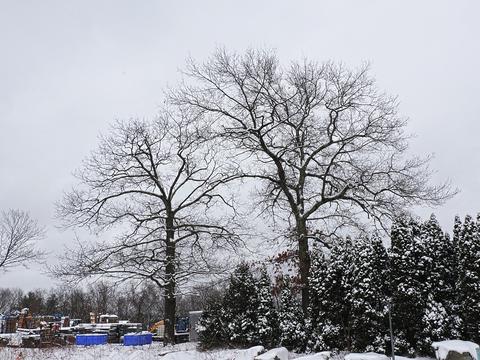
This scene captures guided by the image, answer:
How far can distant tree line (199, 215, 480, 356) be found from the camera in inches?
574

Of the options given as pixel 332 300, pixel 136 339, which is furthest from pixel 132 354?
pixel 332 300

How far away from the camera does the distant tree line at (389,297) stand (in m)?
14.6

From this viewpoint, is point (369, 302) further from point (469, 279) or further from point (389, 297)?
point (469, 279)

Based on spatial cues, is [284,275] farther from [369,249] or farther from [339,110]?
[339,110]

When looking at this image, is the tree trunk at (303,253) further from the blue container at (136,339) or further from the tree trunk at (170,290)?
the blue container at (136,339)

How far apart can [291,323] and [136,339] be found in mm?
11072

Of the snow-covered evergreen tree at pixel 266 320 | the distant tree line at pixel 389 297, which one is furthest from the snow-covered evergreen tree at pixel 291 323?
the snow-covered evergreen tree at pixel 266 320

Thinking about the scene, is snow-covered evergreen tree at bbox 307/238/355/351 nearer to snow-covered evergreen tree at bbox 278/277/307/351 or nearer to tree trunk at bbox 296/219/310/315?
snow-covered evergreen tree at bbox 278/277/307/351

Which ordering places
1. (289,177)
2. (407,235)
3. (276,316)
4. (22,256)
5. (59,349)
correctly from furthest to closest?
1. (22,256)
2. (289,177)
3. (59,349)
4. (276,316)
5. (407,235)

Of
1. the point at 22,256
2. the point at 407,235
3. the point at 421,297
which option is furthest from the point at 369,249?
the point at 22,256

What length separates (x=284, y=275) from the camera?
21.9 metres

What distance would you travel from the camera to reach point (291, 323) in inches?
736

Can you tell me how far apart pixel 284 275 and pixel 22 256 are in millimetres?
20323

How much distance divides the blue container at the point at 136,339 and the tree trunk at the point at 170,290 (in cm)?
290
